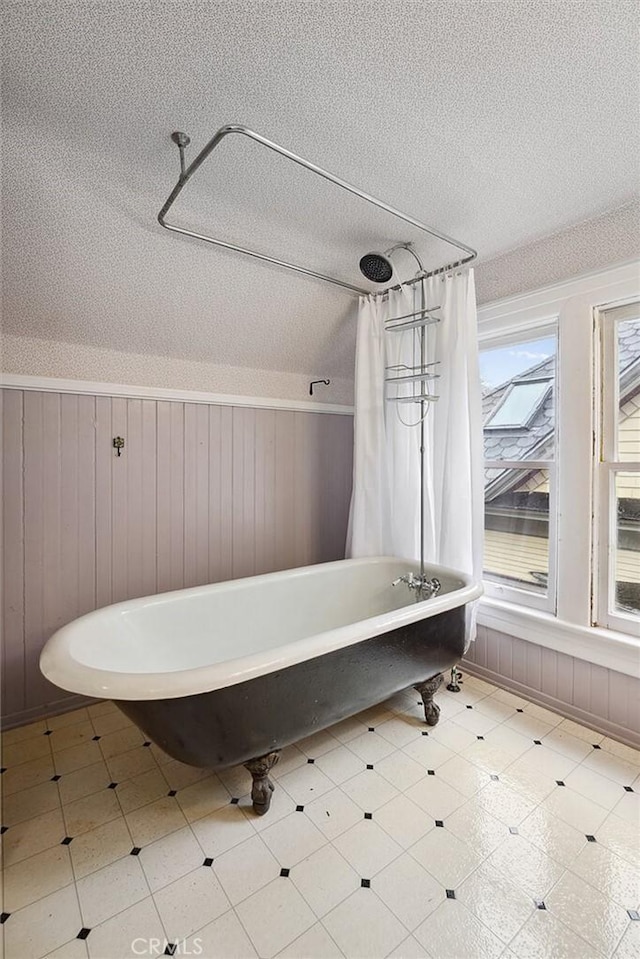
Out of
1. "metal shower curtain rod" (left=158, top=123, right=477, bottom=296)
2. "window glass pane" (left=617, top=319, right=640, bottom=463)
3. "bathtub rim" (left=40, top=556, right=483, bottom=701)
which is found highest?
"metal shower curtain rod" (left=158, top=123, right=477, bottom=296)

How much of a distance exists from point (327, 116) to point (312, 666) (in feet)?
5.77

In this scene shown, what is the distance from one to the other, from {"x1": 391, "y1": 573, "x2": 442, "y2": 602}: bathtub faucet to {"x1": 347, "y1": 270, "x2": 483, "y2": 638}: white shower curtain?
131mm

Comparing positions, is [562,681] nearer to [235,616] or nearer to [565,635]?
[565,635]

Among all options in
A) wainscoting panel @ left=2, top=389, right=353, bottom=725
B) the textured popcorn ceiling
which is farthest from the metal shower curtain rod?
wainscoting panel @ left=2, top=389, right=353, bottom=725

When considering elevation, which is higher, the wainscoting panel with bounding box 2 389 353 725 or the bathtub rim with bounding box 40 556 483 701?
the wainscoting panel with bounding box 2 389 353 725

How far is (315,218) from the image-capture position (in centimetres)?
181

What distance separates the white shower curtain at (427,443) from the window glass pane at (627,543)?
59 centimetres

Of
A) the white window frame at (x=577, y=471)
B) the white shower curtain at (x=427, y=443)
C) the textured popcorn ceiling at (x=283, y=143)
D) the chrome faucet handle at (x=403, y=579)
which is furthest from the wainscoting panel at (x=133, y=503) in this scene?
the white window frame at (x=577, y=471)

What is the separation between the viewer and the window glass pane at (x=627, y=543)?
188 cm

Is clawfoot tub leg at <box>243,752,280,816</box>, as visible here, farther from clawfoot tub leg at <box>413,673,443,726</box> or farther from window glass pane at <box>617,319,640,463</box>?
window glass pane at <box>617,319,640,463</box>

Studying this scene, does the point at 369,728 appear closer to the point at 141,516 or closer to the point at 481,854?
the point at 481,854

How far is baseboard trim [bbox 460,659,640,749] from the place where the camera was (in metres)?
1.83

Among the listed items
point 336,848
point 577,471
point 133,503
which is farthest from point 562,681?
point 133,503

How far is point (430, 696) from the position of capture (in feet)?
6.36
